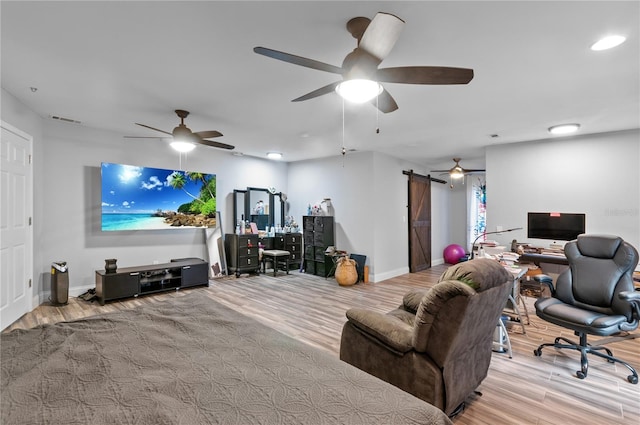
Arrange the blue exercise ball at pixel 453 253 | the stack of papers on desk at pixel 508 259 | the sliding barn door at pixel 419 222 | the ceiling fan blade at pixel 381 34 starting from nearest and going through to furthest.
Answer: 1. the ceiling fan blade at pixel 381 34
2. the stack of papers on desk at pixel 508 259
3. the sliding barn door at pixel 419 222
4. the blue exercise ball at pixel 453 253

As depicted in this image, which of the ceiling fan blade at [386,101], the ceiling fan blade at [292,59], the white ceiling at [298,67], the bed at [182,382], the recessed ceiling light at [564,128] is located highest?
the white ceiling at [298,67]

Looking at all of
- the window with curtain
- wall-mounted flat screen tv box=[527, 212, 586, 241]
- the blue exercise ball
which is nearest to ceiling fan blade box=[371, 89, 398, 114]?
wall-mounted flat screen tv box=[527, 212, 586, 241]

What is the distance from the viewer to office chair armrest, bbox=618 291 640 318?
8.31 feet

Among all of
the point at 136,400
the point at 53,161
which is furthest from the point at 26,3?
the point at 53,161

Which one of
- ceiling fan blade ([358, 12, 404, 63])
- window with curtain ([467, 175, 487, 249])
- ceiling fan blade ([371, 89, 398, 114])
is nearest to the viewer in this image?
ceiling fan blade ([358, 12, 404, 63])

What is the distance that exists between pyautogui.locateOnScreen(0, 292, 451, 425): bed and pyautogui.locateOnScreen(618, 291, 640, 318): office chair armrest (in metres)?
2.57

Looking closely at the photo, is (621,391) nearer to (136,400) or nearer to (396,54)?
(396,54)

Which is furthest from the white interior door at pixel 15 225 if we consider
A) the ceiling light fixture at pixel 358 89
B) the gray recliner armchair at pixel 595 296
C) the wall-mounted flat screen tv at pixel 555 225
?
the wall-mounted flat screen tv at pixel 555 225

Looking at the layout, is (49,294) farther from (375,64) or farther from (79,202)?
(375,64)

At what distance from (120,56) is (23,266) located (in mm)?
3134

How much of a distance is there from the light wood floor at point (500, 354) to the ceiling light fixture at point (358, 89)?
2288 mm

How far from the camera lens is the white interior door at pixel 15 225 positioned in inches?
130

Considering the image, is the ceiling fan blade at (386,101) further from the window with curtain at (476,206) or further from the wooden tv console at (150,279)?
the window with curtain at (476,206)

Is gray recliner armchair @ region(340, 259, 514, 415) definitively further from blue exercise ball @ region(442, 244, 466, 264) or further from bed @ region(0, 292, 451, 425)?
blue exercise ball @ region(442, 244, 466, 264)
